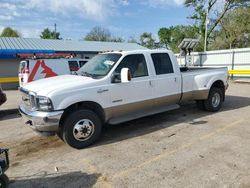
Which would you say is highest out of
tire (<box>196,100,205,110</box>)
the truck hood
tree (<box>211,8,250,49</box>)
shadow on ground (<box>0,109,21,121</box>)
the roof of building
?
tree (<box>211,8,250,49</box>)

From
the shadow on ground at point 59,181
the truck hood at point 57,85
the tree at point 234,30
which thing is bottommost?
the shadow on ground at point 59,181

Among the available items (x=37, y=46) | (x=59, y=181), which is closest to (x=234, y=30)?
(x=37, y=46)

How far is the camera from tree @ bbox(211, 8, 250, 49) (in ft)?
99.4

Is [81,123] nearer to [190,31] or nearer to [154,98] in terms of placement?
[154,98]

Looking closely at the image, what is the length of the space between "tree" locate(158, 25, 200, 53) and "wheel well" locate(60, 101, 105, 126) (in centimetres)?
3537

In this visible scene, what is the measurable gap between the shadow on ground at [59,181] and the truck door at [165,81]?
304 cm

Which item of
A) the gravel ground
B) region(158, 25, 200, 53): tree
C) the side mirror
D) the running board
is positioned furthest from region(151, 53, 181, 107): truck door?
region(158, 25, 200, 53): tree

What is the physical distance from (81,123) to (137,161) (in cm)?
145

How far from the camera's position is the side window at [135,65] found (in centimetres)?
571

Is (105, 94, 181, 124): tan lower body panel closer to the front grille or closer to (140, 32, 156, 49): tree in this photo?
the front grille

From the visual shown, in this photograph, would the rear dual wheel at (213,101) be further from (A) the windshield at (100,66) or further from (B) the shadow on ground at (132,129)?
(A) the windshield at (100,66)

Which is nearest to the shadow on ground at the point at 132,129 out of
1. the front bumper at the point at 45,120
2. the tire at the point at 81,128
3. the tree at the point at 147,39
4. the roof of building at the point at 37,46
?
the tire at the point at 81,128

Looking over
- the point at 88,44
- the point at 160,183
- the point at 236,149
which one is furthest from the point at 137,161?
the point at 88,44

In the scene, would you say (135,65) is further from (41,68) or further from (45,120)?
(41,68)
